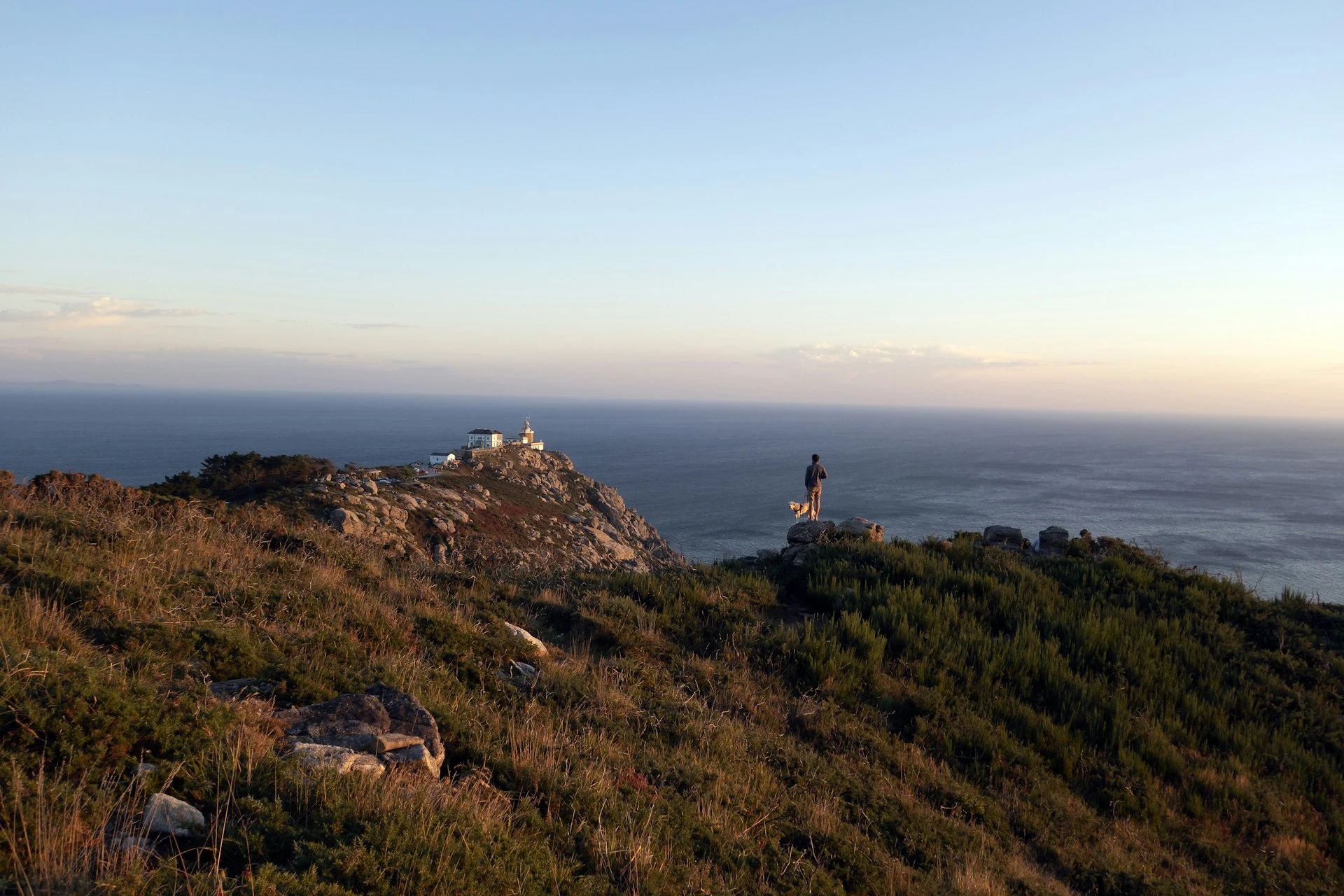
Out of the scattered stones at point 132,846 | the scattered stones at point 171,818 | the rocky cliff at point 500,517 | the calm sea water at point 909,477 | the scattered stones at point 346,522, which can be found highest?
the scattered stones at point 132,846

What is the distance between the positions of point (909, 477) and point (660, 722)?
342ft

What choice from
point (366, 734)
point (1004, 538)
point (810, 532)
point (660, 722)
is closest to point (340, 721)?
point (366, 734)

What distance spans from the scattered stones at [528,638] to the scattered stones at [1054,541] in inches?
453

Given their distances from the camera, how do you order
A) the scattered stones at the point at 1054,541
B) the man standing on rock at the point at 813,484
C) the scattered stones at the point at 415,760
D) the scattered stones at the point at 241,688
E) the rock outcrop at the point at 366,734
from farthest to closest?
the man standing on rock at the point at 813,484
the scattered stones at the point at 1054,541
the scattered stones at the point at 241,688
the scattered stones at the point at 415,760
the rock outcrop at the point at 366,734

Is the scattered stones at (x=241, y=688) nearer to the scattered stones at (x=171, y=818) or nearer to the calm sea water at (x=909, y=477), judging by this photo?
the scattered stones at (x=171, y=818)

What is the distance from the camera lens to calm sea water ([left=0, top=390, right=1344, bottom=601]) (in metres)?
59.9

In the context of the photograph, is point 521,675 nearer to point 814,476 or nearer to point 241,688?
point 241,688

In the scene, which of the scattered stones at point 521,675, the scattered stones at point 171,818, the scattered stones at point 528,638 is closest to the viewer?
the scattered stones at point 171,818

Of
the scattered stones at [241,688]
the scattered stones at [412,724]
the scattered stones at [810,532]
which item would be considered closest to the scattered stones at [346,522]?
the scattered stones at [810,532]

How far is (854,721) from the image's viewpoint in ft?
23.1

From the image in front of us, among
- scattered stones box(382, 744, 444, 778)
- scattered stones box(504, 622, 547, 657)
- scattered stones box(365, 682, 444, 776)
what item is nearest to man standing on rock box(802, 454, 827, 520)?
scattered stones box(504, 622, 547, 657)

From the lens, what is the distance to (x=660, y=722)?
5.99 metres

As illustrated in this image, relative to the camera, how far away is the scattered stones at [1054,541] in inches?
560

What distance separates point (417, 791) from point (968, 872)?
377 cm
